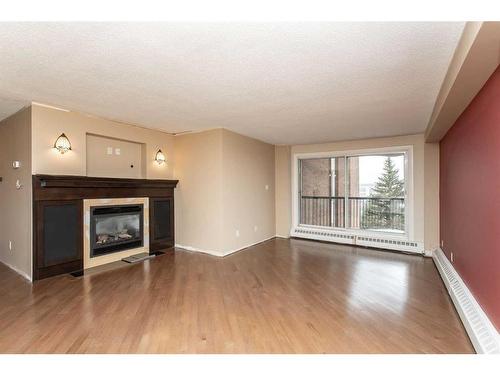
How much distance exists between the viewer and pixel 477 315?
7.20 feet

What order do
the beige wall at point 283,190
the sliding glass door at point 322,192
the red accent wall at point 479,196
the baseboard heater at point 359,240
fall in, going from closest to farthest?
the red accent wall at point 479,196 → the baseboard heater at point 359,240 → the sliding glass door at point 322,192 → the beige wall at point 283,190

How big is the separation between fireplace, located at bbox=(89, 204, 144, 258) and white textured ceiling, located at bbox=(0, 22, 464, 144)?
1577 mm

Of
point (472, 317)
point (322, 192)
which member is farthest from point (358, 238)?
point (472, 317)

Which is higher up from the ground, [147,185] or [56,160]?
[56,160]

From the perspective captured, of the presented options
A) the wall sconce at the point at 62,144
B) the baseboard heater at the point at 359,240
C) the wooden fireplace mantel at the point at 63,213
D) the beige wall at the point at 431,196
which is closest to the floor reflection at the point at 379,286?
the baseboard heater at the point at 359,240

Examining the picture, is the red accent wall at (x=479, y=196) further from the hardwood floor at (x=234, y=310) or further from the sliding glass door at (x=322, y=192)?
the sliding glass door at (x=322, y=192)

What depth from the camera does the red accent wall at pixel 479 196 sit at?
2.00 metres

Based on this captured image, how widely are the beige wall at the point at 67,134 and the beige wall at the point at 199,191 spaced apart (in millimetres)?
806

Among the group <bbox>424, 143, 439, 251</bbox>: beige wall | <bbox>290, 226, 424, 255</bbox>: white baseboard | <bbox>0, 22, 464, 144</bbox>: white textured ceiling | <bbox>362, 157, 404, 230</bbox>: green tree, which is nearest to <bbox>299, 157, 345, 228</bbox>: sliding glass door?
<bbox>290, 226, 424, 255</bbox>: white baseboard

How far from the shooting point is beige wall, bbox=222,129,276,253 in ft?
15.9

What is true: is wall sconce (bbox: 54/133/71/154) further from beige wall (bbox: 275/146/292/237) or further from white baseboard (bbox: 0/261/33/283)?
beige wall (bbox: 275/146/292/237)
